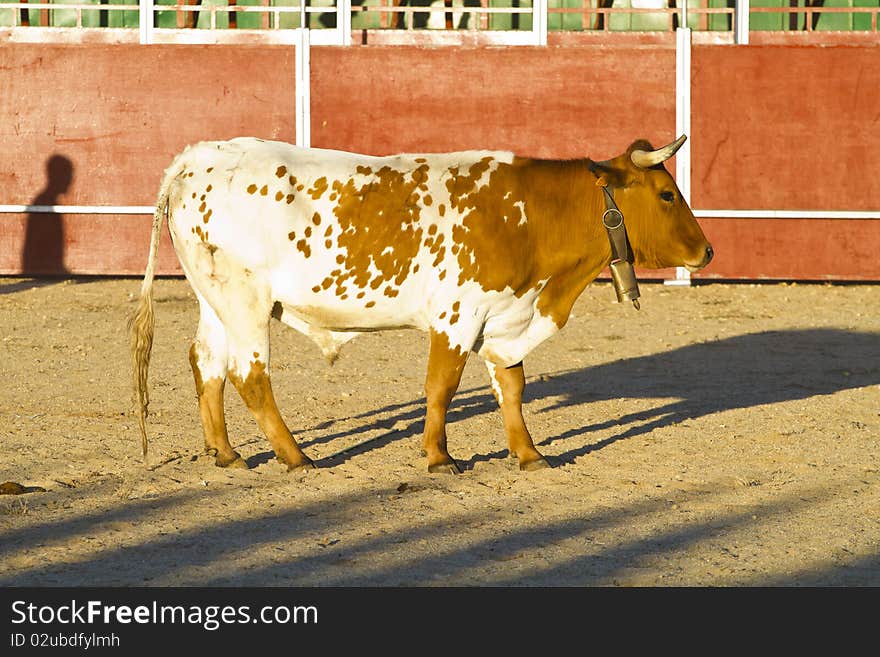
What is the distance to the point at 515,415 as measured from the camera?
7664mm

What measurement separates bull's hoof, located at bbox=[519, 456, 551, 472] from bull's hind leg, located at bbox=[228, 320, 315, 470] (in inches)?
43.3

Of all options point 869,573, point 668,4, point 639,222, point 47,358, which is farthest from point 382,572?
point 668,4

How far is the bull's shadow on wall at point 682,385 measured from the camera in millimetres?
8484

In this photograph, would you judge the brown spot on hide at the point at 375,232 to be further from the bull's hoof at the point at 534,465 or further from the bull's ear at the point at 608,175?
the bull's hoof at the point at 534,465

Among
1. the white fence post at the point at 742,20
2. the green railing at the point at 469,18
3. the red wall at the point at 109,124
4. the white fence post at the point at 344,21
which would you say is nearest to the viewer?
the red wall at the point at 109,124

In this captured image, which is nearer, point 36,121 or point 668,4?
point 36,121

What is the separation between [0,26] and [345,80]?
7.77 m

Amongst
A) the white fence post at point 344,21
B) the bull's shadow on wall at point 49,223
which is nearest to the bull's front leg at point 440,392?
the bull's shadow on wall at point 49,223

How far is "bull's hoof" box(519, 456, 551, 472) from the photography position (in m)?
7.50

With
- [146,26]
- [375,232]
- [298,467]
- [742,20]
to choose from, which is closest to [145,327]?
[298,467]

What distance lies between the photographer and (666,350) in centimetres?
1156

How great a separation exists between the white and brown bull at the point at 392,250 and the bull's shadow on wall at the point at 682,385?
606 mm

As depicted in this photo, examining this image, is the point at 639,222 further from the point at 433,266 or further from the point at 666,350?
the point at 666,350

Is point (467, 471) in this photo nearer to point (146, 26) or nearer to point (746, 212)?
point (746, 212)
